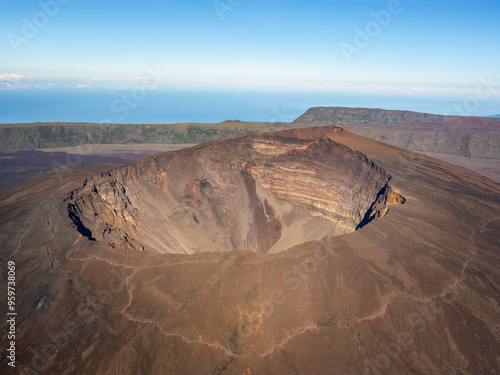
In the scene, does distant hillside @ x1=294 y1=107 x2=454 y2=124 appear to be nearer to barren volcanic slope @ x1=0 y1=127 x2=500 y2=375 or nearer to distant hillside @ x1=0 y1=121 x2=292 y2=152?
distant hillside @ x1=0 y1=121 x2=292 y2=152

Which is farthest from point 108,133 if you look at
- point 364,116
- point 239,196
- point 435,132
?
point 435,132

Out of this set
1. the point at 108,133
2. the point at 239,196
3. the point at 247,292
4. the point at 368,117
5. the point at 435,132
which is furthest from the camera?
the point at 368,117

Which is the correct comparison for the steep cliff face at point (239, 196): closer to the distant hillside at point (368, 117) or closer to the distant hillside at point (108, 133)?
the distant hillside at point (108, 133)

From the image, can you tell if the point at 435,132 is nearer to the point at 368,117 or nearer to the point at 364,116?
the point at 368,117

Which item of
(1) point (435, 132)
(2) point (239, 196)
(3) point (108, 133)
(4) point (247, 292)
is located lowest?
(1) point (435, 132)

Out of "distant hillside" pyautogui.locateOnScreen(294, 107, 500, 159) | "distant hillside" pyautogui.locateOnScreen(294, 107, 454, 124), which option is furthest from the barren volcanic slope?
"distant hillside" pyautogui.locateOnScreen(294, 107, 454, 124)

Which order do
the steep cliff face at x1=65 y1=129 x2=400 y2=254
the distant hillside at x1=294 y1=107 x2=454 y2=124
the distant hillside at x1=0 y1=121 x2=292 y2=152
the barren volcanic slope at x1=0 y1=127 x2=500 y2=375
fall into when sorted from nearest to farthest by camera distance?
the barren volcanic slope at x1=0 y1=127 x2=500 y2=375 → the steep cliff face at x1=65 y1=129 x2=400 y2=254 → the distant hillside at x1=0 y1=121 x2=292 y2=152 → the distant hillside at x1=294 y1=107 x2=454 y2=124
